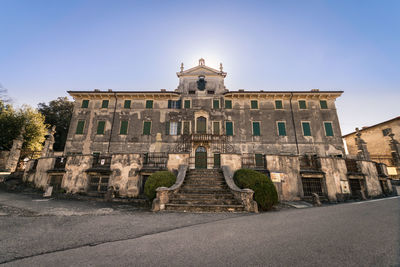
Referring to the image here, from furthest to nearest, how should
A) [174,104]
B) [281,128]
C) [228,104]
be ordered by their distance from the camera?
[174,104] < [228,104] < [281,128]

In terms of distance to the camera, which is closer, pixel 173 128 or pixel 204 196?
pixel 204 196

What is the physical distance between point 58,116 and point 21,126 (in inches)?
299

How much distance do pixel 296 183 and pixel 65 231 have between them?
11990mm

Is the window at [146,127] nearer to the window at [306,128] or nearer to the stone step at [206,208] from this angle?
the stone step at [206,208]

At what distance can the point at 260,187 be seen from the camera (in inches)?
310

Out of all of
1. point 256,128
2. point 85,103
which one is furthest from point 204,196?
point 85,103

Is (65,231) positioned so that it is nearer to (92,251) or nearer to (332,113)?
(92,251)

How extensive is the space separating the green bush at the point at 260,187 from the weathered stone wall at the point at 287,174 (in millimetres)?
3161

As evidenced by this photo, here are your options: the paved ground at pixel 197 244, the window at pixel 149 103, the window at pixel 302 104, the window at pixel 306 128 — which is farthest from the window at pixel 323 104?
the window at pixel 149 103

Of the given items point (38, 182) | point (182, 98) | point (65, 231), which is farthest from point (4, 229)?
point (182, 98)

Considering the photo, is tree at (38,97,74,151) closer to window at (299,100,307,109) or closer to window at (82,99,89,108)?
window at (82,99,89,108)

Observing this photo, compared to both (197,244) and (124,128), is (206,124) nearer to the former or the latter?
(124,128)

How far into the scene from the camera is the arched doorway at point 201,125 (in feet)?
63.5

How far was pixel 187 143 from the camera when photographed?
60.8 ft
